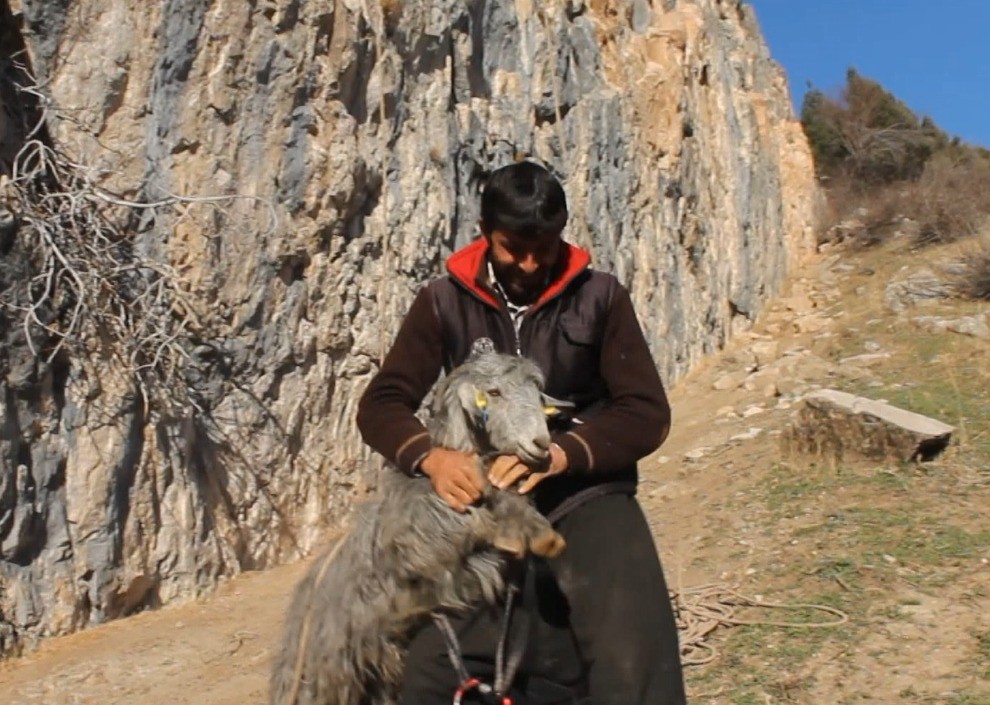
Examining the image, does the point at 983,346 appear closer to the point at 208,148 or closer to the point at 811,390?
the point at 811,390

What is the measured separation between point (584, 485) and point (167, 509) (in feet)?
11.4

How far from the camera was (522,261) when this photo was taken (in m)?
2.39

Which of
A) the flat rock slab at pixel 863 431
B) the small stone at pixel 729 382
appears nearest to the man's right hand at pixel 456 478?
the flat rock slab at pixel 863 431

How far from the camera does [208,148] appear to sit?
560 centimetres

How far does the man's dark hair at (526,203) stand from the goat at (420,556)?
1.00ft

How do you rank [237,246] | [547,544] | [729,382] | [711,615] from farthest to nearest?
[729,382] < [237,246] < [711,615] < [547,544]

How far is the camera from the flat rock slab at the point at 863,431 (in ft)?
20.5

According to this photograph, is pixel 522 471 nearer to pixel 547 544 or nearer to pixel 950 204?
pixel 547 544

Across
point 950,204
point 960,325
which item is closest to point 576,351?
point 960,325

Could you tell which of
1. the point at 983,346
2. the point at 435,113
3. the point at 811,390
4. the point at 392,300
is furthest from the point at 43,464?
the point at 983,346

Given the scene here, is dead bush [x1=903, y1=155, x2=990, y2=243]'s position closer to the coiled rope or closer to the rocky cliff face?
the rocky cliff face

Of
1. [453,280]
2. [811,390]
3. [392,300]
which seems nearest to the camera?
[453,280]

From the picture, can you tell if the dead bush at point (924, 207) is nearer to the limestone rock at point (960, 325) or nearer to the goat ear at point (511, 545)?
the limestone rock at point (960, 325)

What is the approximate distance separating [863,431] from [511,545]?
4.85 m
